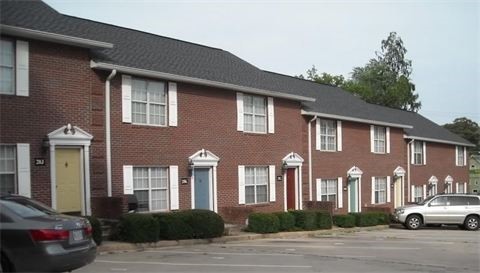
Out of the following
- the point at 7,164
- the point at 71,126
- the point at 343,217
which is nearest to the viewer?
the point at 7,164

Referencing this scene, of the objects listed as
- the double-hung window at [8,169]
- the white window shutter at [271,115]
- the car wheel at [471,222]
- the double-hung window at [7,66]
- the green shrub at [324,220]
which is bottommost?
the car wheel at [471,222]

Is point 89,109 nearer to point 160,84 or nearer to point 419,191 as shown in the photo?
point 160,84

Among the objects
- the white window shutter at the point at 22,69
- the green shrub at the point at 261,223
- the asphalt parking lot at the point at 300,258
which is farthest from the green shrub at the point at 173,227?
the white window shutter at the point at 22,69

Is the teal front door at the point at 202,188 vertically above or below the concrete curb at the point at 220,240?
above

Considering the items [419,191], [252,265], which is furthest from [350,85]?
[252,265]

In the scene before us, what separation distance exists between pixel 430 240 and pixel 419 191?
20.7 metres

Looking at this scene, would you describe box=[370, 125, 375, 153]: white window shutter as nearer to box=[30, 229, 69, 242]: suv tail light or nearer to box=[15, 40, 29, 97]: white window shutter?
box=[15, 40, 29, 97]: white window shutter

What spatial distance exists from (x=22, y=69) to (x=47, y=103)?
120cm

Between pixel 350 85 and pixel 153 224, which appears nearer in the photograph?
pixel 153 224

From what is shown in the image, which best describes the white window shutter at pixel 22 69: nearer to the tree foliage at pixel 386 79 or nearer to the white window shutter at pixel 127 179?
the white window shutter at pixel 127 179

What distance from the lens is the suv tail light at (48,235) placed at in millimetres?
9031

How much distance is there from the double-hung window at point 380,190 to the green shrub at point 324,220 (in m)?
11.4

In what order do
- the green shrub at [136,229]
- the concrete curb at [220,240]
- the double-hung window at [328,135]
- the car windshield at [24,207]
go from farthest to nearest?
the double-hung window at [328,135] < the green shrub at [136,229] < the concrete curb at [220,240] < the car windshield at [24,207]

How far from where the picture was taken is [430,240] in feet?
73.1
